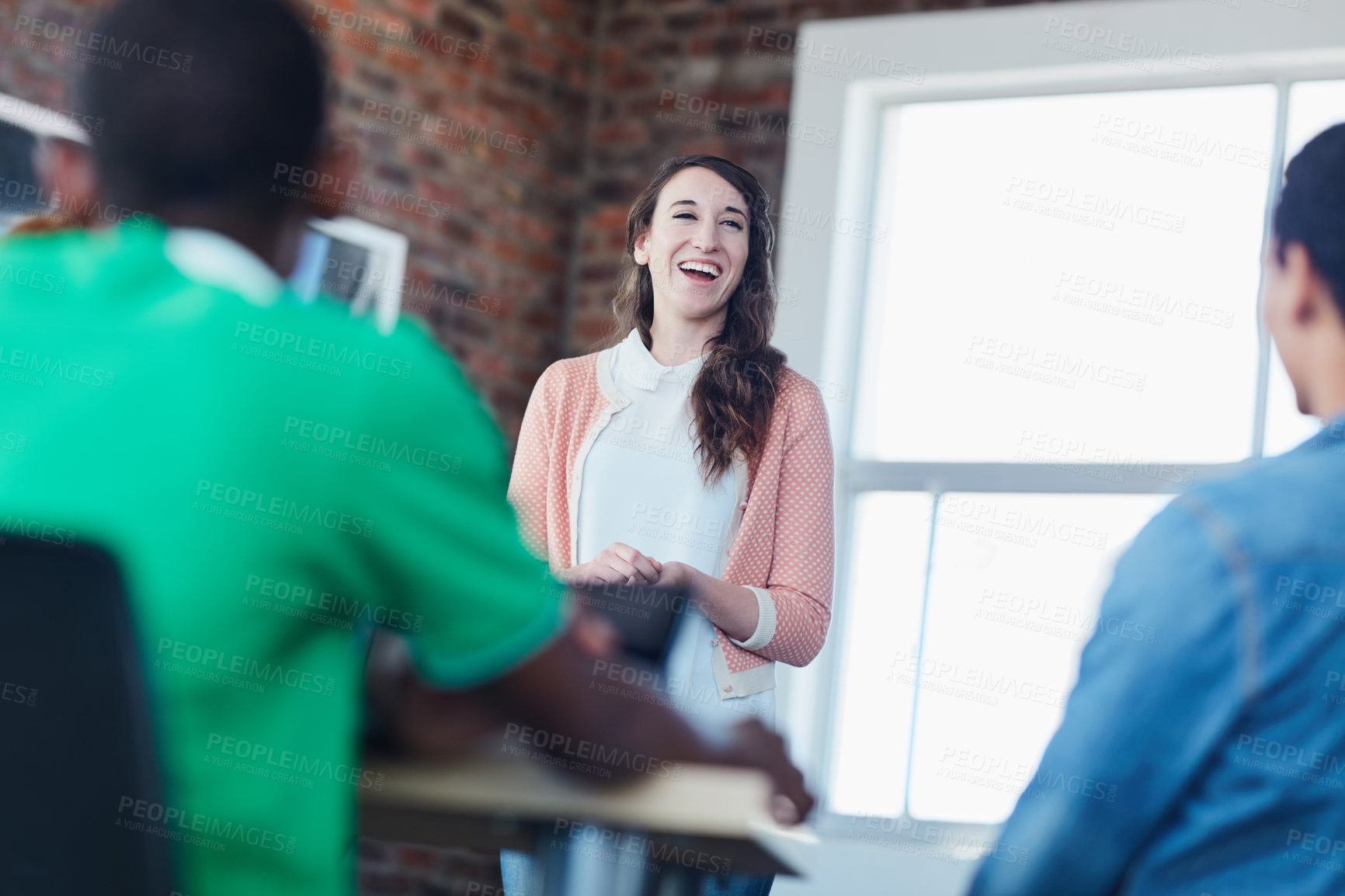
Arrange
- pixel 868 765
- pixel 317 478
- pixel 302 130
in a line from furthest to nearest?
pixel 868 765
pixel 302 130
pixel 317 478

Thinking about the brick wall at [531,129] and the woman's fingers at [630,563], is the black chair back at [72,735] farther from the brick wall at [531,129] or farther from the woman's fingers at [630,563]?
Result: the brick wall at [531,129]

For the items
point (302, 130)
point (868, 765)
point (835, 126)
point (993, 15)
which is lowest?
point (868, 765)

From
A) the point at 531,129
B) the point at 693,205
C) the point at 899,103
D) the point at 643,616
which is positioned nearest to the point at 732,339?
the point at 693,205

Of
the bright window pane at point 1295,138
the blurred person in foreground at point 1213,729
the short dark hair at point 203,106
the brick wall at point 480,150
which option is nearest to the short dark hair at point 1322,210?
the blurred person in foreground at point 1213,729

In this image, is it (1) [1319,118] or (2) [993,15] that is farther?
(2) [993,15]

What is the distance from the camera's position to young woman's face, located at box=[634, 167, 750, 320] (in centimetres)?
262

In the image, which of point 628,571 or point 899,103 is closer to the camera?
point 628,571

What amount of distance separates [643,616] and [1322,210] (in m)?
0.89

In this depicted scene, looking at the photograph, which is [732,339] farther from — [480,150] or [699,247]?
[480,150]

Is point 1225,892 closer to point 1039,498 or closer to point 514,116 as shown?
point 1039,498

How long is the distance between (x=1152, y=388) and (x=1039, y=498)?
0.44 m

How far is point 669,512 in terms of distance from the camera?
8.04 ft

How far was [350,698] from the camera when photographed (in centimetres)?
110

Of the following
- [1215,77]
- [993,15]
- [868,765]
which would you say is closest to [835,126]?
[993,15]
